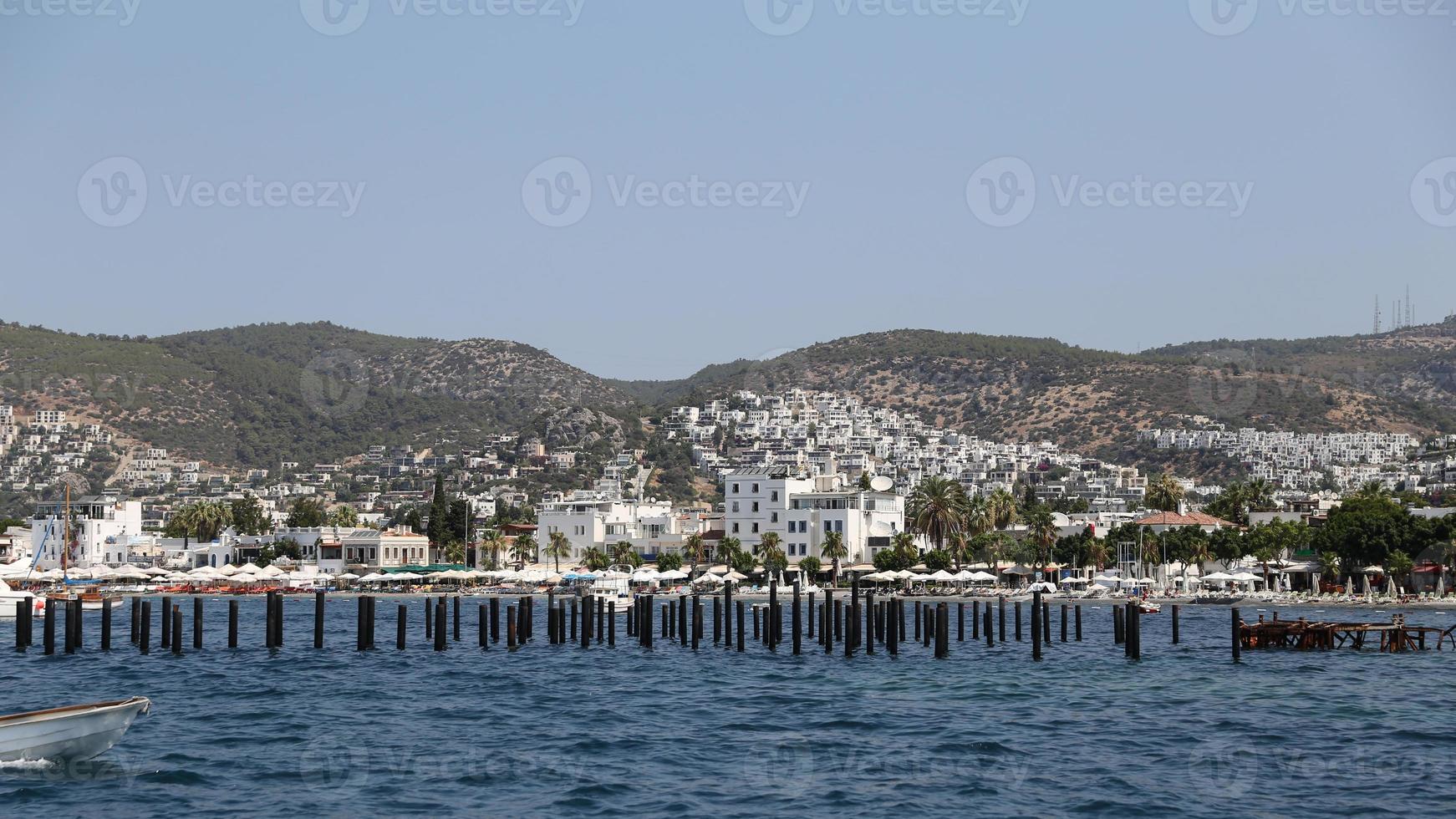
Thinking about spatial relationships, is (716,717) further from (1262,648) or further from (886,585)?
(886,585)

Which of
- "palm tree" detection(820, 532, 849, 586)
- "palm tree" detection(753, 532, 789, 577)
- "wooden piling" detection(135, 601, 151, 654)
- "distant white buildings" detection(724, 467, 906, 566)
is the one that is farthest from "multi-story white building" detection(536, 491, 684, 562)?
"wooden piling" detection(135, 601, 151, 654)

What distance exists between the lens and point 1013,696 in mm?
44375

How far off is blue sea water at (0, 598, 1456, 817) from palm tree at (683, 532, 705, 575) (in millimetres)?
63218

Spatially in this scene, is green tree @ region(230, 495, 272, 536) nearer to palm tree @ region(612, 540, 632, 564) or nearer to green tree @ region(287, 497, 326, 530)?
green tree @ region(287, 497, 326, 530)

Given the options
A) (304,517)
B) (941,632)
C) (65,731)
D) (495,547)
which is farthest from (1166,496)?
(65,731)

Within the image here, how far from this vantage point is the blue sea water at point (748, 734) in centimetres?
2869

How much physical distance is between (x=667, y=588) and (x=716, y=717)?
232 feet

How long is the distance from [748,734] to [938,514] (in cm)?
7806

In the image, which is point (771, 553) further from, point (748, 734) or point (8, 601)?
point (748, 734)

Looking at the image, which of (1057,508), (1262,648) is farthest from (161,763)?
(1057,508)

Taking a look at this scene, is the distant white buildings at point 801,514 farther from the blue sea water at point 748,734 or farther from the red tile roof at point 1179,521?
the blue sea water at point 748,734

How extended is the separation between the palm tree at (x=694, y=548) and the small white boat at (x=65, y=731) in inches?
3543

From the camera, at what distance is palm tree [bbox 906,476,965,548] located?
114 meters

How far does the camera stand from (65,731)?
3000 cm
